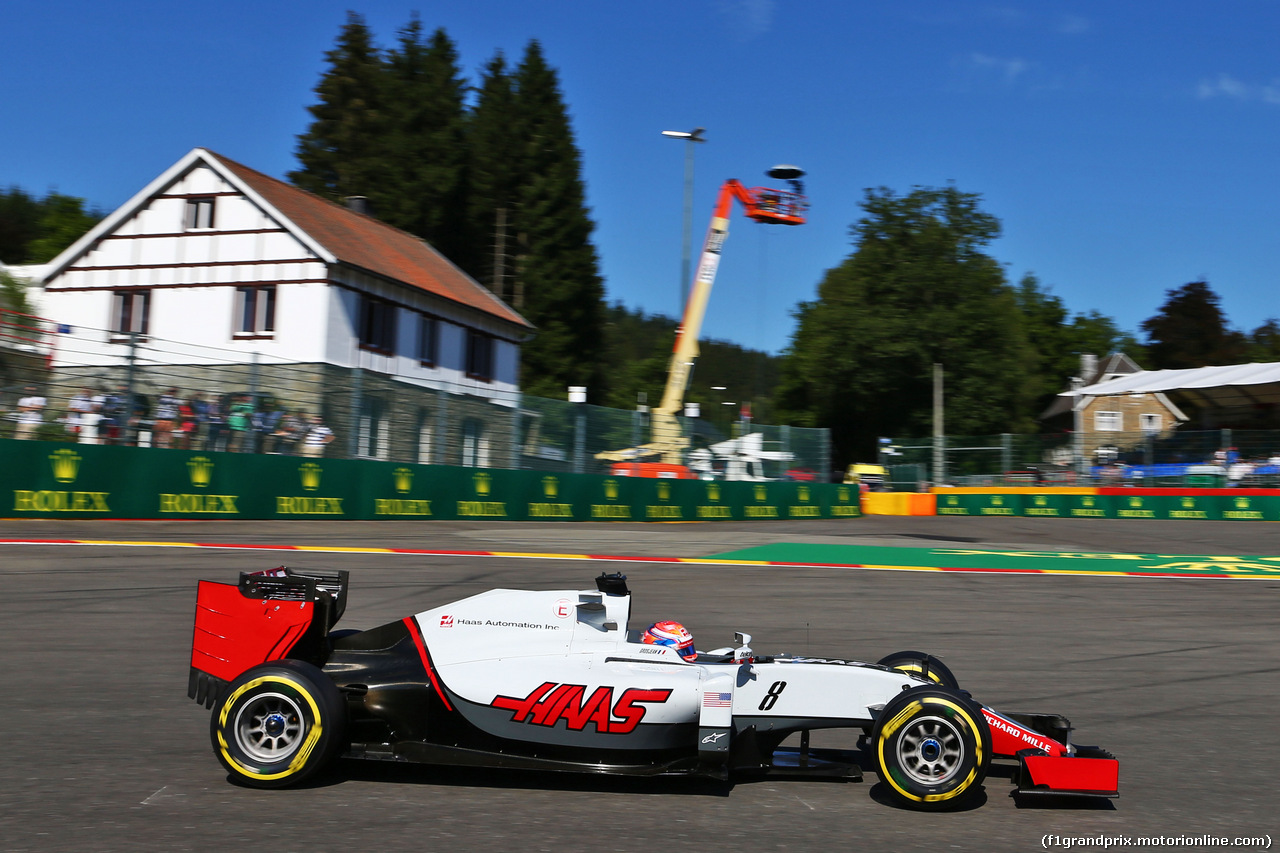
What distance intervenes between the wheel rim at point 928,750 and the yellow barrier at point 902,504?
2968cm

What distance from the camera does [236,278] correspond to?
1134 inches

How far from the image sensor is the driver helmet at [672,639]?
14.7 feet

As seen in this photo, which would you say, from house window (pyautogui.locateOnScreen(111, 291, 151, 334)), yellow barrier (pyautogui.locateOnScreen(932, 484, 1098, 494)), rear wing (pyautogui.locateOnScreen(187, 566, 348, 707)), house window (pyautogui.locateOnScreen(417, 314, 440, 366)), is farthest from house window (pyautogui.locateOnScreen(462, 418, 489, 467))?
yellow barrier (pyautogui.locateOnScreen(932, 484, 1098, 494))

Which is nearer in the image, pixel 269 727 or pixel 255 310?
pixel 269 727

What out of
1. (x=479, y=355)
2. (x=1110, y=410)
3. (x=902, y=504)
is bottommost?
(x=902, y=504)

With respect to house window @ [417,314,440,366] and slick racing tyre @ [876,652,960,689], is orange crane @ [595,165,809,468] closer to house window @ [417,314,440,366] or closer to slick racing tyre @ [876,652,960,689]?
house window @ [417,314,440,366]

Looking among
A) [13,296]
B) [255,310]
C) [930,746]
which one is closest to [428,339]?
[255,310]

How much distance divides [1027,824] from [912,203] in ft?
205

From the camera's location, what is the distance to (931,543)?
17.8 m

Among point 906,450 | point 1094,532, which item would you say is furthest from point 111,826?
point 906,450

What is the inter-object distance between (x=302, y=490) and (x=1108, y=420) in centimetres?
6711

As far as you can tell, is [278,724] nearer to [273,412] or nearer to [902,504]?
[273,412]

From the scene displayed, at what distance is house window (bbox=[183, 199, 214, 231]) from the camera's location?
2952 centimetres

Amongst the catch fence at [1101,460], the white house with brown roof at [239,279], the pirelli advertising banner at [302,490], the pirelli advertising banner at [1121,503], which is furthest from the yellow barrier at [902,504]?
the white house with brown roof at [239,279]
